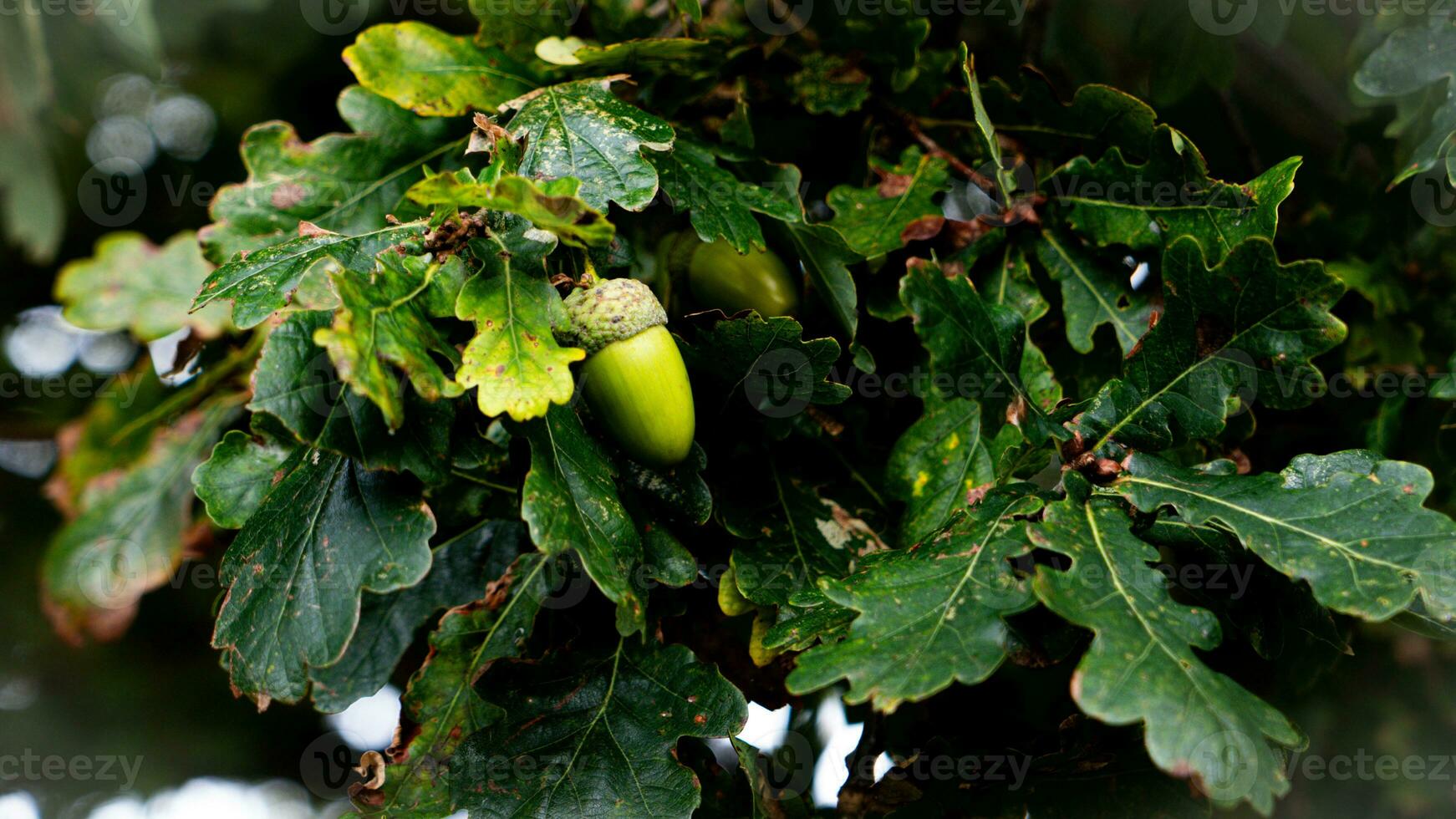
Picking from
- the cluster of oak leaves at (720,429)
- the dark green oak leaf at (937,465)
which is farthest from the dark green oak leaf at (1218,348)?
the dark green oak leaf at (937,465)

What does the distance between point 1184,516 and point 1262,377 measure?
15cm

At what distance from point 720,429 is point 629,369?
0.50 feet

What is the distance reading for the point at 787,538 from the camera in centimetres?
79

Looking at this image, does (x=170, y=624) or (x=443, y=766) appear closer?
(x=443, y=766)

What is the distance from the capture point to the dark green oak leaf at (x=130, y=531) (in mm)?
1181

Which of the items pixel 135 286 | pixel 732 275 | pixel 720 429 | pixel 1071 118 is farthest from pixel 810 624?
pixel 135 286

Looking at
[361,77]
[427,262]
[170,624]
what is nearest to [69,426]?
[170,624]

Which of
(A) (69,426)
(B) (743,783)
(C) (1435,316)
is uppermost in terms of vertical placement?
(C) (1435,316)

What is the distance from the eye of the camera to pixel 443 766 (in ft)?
2.64

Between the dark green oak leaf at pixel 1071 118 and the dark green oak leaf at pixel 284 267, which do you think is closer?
the dark green oak leaf at pixel 284 267

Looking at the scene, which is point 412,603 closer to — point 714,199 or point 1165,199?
point 714,199

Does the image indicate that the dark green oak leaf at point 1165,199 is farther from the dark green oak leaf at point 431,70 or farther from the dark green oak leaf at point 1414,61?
the dark green oak leaf at point 431,70

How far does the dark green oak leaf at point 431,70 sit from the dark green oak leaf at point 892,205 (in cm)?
32

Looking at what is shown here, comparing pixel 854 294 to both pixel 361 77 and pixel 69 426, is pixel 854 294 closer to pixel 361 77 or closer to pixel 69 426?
pixel 361 77
